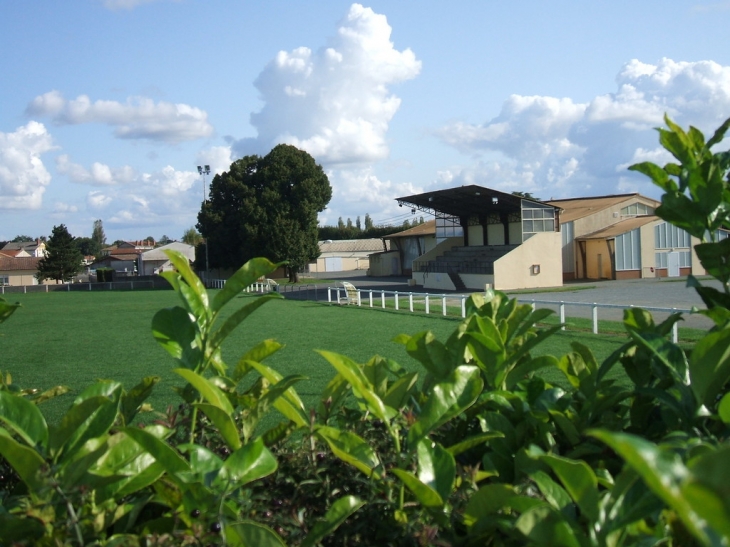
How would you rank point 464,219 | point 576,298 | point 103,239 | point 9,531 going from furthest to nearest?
1. point 103,239
2. point 464,219
3. point 576,298
4. point 9,531

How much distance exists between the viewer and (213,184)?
55.7m

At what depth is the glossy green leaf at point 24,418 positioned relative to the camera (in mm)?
A: 1600

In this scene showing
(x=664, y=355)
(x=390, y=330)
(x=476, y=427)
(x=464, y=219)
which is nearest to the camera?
(x=664, y=355)

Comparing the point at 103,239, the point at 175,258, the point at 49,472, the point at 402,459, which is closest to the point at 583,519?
the point at 402,459

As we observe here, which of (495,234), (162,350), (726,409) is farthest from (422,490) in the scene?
(495,234)

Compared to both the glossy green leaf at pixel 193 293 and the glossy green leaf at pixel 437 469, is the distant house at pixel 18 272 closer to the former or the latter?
the glossy green leaf at pixel 193 293

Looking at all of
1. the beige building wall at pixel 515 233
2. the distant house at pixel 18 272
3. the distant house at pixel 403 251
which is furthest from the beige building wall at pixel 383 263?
the distant house at pixel 18 272

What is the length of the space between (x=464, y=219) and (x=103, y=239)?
137851 millimetres

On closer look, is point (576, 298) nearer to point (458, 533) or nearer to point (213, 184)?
point (458, 533)

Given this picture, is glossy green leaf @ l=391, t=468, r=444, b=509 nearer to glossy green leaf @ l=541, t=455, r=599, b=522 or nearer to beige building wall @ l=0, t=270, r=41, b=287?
glossy green leaf @ l=541, t=455, r=599, b=522

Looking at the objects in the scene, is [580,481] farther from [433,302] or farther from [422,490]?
[433,302]

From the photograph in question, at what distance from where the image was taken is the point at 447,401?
1662 mm

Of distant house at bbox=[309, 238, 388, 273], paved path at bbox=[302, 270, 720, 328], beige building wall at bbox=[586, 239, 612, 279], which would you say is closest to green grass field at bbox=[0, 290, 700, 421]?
paved path at bbox=[302, 270, 720, 328]

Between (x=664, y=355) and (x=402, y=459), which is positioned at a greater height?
(x=664, y=355)
